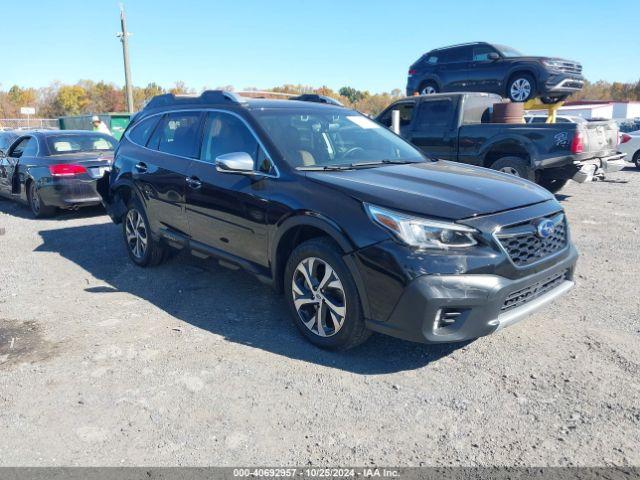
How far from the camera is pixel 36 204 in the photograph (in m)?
9.11

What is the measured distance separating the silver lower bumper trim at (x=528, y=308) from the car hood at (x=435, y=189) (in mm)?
637

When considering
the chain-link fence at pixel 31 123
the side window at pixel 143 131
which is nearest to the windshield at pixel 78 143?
the side window at pixel 143 131

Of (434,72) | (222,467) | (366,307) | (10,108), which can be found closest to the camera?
(222,467)

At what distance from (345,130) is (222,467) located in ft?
10.2

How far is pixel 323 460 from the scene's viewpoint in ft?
8.75

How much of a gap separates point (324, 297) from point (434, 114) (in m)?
7.06

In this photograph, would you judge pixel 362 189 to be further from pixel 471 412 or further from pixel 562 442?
pixel 562 442

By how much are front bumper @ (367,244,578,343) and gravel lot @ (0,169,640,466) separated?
0.37 metres

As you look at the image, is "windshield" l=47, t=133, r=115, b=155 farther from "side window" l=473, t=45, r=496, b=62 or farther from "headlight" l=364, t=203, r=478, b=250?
"side window" l=473, t=45, r=496, b=62

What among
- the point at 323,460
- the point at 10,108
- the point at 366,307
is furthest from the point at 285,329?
the point at 10,108

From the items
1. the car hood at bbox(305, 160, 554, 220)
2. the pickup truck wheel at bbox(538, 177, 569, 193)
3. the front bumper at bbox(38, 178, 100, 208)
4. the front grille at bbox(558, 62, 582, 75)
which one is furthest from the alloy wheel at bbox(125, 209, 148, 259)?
the front grille at bbox(558, 62, 582, 75)

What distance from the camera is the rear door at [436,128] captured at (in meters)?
9.52

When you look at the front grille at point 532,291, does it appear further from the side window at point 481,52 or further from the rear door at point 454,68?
the rear door at point 454,68

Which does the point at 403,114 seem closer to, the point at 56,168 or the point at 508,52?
the point at 508,52
